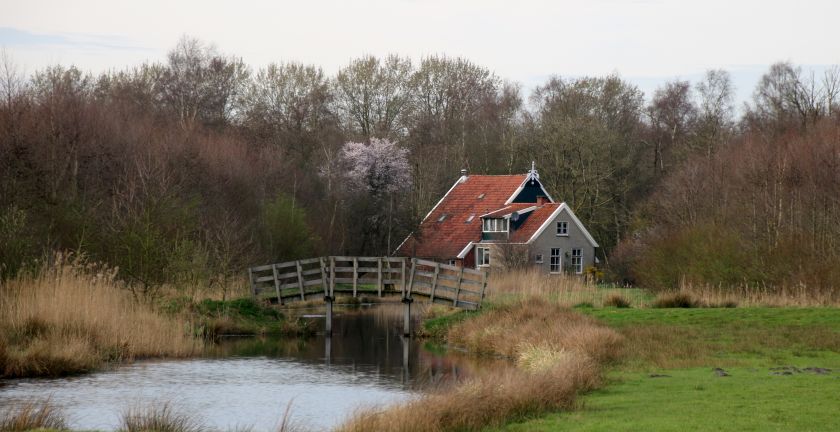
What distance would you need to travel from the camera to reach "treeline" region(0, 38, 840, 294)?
37656 mm

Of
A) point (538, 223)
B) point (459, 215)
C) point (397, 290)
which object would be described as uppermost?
point (459, 215)

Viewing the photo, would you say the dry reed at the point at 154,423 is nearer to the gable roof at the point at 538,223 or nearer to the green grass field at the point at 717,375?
the green grass field at the point at 717,375

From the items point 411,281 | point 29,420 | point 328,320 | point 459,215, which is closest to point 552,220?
point 459,215

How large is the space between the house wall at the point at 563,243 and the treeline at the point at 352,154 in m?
2.93

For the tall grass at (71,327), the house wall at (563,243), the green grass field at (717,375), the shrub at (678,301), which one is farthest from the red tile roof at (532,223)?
the tall grass at (71,327)

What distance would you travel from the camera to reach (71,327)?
25.1m

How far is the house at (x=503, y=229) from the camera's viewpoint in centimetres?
5884

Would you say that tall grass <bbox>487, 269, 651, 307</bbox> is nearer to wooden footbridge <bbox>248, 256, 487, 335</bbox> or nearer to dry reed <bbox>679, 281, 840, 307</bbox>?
wooden footbridge <bbox>248, 256, 487, 335</bbox>

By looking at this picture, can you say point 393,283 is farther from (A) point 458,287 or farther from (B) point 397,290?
(A) point 458,287

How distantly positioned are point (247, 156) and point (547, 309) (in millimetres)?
30449

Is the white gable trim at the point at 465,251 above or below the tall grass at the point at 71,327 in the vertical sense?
above

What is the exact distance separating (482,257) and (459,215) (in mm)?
3605

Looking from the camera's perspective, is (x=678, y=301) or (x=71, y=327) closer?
(x=71, y=327)

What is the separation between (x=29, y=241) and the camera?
26.9 m
